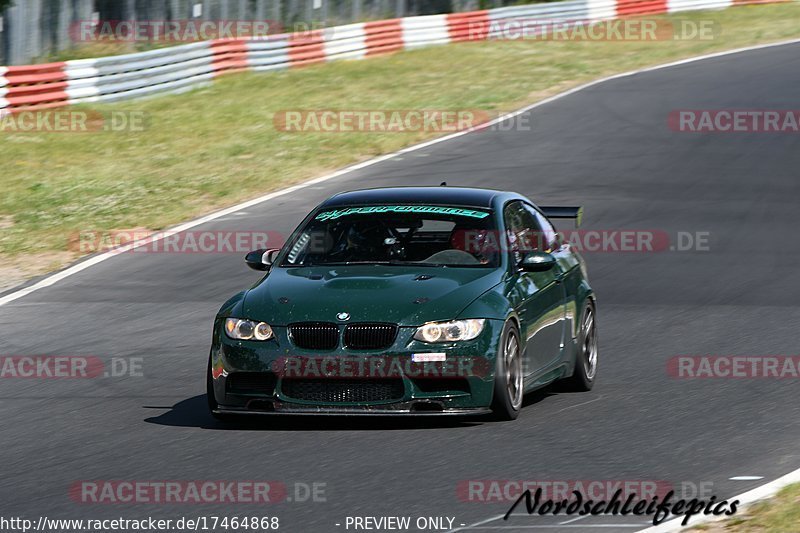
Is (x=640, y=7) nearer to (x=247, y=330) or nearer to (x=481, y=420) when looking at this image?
(x=481, y=420)

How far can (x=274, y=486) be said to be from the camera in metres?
7.24

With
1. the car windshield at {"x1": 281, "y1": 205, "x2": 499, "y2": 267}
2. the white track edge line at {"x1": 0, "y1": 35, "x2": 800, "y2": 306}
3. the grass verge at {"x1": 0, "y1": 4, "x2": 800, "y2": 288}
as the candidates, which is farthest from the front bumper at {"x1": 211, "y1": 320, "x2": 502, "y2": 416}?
the grass verge at {"x1": 0, "y1": 4, "x2": 800, "y2": 288}

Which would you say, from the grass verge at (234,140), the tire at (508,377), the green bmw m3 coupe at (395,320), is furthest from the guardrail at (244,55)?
the tire at (508,377)

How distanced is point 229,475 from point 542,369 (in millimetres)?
2831

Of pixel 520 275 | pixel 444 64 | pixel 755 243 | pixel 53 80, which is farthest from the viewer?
pixel 444 64

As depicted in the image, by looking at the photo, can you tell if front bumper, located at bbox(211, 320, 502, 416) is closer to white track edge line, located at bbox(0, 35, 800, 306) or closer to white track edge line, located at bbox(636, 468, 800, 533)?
white track edge line, located at bbox(636, 468, 800, 533)

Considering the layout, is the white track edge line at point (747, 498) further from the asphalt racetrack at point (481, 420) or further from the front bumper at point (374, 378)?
the front bumper at point (374, 378)

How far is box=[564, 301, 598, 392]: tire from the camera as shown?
33.4 ft

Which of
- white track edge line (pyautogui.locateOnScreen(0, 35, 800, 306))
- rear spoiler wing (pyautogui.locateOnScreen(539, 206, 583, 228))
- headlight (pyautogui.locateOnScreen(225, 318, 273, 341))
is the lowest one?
white track edge line (pyautogui.locateOnScreen(0, 35, 800, 306))

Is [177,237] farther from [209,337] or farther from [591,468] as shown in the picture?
[591,468]

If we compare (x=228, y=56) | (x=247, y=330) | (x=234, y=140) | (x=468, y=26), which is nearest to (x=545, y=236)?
(x=247, y=330)

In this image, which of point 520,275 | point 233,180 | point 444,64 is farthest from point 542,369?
point 444,64

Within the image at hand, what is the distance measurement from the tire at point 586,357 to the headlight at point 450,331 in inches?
67.7

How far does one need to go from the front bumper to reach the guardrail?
17.6 m
